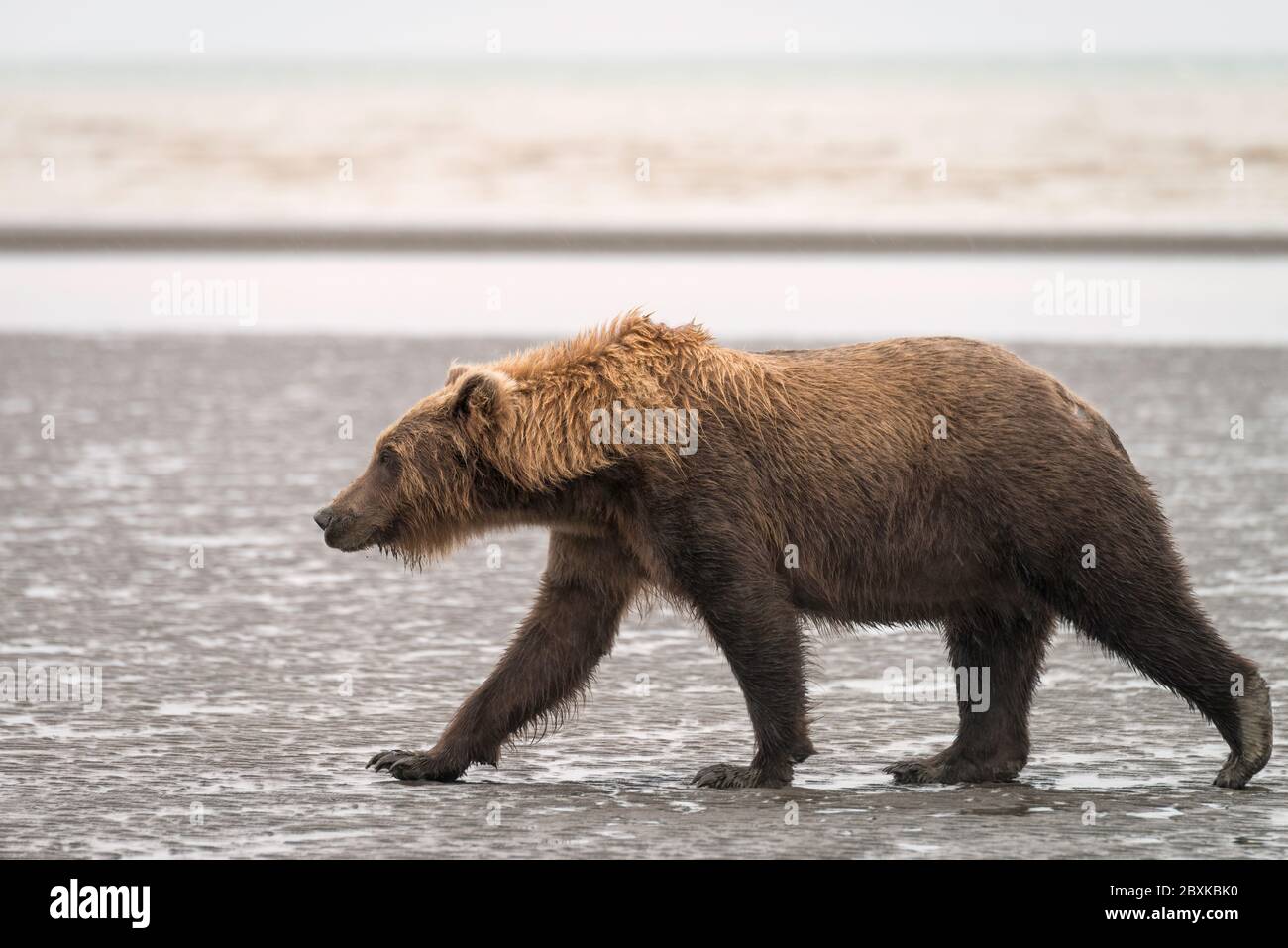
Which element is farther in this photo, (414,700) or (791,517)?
(414,700)

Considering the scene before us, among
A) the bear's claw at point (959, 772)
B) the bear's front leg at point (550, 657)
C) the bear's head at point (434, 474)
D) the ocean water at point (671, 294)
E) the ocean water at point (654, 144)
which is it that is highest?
the ocean water at point (654, 144)

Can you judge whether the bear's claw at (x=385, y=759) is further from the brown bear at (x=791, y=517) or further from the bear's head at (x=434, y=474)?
the bear's head at (x=434, y=474)

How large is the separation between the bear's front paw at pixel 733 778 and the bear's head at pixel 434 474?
1069 millimetres

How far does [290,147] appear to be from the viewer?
104 ft

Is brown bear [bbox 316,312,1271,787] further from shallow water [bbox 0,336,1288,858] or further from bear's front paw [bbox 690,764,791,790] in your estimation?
shallow water [bbox 0,336,1288,858]

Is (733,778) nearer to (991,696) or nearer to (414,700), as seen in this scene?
(991,696)

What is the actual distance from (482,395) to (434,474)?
30cm

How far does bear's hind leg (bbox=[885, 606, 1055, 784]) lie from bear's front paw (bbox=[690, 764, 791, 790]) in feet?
1.48

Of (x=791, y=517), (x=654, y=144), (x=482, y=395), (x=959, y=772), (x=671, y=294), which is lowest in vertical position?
(x=959, y=772)

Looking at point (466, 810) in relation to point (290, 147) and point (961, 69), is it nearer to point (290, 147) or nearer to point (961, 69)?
point (290, 147)

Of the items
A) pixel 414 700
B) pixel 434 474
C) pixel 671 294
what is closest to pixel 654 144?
pixel 671 294

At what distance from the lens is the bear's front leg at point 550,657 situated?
7266 millimetres

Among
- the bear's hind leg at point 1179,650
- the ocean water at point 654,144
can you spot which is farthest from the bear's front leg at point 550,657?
the ocean water at point 654,144

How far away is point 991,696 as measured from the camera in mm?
7281
